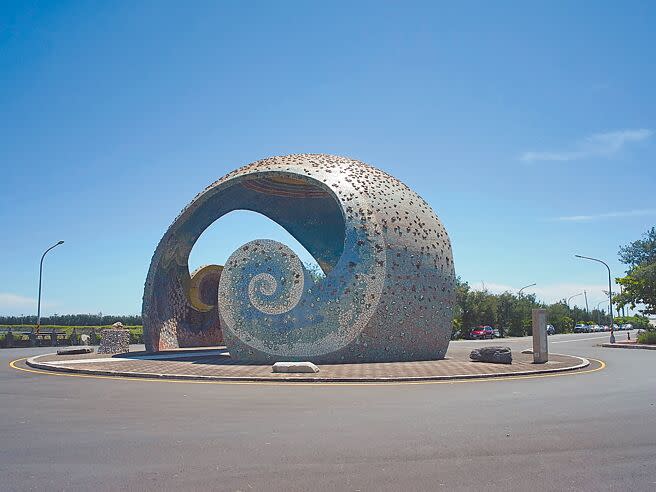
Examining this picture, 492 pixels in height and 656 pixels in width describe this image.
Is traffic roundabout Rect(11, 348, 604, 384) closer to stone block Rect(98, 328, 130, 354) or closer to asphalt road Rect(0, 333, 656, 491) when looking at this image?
asphalt road Rect(0, 333, 656, 491)

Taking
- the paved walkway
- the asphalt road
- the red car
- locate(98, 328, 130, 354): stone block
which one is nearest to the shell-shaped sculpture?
the paved walkway

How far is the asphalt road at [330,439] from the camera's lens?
5973 mm

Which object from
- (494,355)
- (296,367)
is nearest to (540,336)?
(494,355)

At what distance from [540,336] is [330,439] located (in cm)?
1339

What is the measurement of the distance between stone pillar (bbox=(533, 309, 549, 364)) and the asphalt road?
634cm

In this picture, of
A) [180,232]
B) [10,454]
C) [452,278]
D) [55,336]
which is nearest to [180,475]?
[10,454]

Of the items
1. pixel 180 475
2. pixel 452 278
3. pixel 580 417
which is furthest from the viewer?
pixel 452 278

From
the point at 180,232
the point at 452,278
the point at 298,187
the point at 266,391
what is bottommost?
the point at 266,391

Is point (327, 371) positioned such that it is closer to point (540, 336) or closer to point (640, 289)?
point (540, 336)

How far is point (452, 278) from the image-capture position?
2128 cm

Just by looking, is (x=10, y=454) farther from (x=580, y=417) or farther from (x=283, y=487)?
(x=580, y=417)

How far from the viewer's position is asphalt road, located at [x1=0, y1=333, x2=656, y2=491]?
5.97 meters

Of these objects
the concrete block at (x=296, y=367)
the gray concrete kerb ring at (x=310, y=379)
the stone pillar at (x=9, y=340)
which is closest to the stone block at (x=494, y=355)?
the gray concrete kerb ring at (x=310, y=379)

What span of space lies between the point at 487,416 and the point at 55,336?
1427 inches
